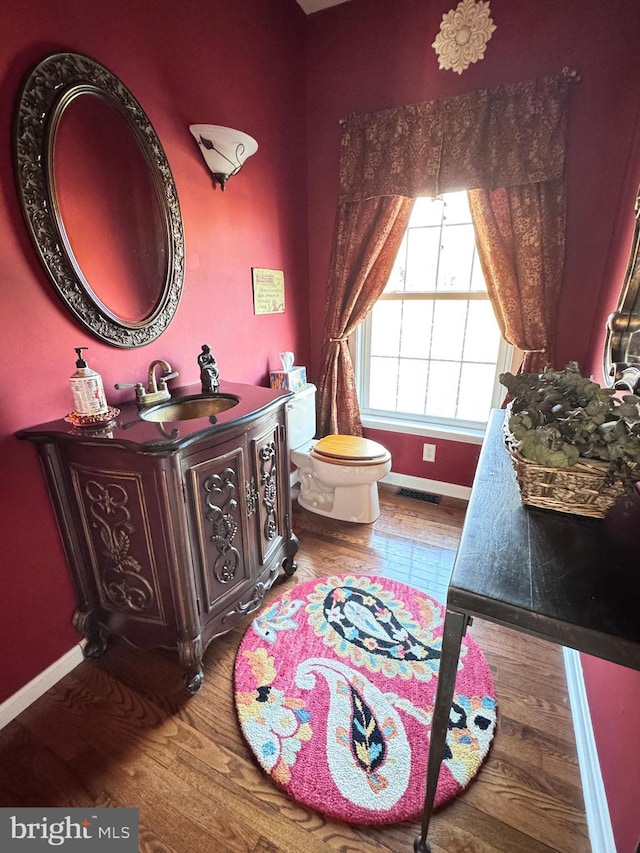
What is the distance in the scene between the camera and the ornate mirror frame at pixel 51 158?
1.09 metres

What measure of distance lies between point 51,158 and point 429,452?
2.34m

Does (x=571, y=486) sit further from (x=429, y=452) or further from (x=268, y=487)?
(x=429, y=452)

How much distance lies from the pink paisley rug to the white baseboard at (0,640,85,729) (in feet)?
2.01

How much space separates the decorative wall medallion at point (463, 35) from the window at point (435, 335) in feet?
1.93

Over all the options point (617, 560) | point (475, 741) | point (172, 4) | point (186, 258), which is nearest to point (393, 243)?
point (186, 258)

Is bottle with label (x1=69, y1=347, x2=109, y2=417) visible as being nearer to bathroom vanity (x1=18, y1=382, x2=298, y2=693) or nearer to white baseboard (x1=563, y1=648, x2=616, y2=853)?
bathroom vanity (x1=18, y1=382, x2=298, y2=693)

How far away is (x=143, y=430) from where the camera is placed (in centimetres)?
115

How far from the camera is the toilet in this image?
210cm

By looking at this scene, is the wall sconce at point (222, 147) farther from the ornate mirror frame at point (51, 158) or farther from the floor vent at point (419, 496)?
the floor vent at point (419, 496)

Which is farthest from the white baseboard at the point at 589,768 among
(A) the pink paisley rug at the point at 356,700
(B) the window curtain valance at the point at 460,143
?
(B) the window curtain valance at the point at 460,143

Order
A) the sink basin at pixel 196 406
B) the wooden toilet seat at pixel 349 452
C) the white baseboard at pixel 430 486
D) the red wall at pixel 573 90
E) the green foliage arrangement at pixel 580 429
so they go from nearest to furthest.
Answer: the green foliage arrangement at pixel 580 429 < the sink basin at pixel 196 406 < the red wall at pixel 573 90 < the wooden toilet seat at pixel 349 452 < the white baseboard at pixel 430 486

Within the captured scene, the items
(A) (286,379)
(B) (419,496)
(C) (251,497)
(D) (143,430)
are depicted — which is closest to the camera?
(D) (143,430)

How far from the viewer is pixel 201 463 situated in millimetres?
1194

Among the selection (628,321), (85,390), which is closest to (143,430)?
(85,390)
